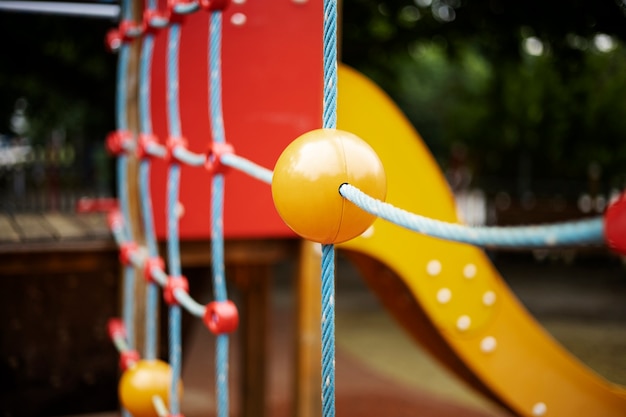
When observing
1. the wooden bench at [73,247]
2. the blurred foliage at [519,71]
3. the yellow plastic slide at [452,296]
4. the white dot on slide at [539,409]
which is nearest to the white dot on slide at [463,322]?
the yellow plastic slide at [452,296]

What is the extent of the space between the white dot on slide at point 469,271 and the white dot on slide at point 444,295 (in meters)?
0.09

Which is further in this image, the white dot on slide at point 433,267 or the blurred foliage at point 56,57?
the blurred foliage at point 56,57

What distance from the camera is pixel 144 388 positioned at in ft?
5.57

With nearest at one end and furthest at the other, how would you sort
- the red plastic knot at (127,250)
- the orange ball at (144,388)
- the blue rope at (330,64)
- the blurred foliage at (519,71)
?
the blue rope at (330,64) < the orange ball at (144,388) < the red plastic knot at (127,250) < the blurred foliage at (519,71)

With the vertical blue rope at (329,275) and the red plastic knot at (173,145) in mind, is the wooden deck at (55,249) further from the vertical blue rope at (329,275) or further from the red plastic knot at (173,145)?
the vertical blue rope at (329,275)

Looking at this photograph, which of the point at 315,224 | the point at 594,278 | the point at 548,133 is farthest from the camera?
the point at 548,133

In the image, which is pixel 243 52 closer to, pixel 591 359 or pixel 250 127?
pixel 250 127

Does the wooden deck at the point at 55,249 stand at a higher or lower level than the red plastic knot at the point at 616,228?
lower

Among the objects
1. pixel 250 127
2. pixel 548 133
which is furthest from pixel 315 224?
pixel 548 133

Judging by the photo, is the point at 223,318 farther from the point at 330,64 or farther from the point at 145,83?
the point at 145,83

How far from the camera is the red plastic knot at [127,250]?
2105 millimetres

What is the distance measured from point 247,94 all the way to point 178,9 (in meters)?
0.62

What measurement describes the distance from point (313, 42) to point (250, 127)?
0.35m

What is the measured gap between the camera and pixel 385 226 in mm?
2197
